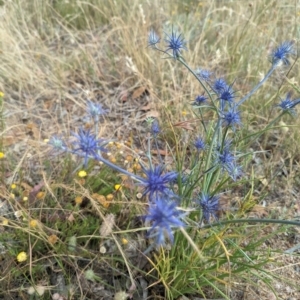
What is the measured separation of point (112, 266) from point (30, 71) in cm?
145

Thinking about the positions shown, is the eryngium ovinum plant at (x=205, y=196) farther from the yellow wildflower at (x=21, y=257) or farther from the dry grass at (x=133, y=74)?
the dry grass at (x=133, y=74)

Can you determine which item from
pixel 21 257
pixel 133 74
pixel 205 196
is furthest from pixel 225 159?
pixel 133 74

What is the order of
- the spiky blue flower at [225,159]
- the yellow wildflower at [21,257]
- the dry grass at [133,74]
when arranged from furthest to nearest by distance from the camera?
the dry grass at [133,74], the yellow wildflower at [21,257], the spiky blue flower at [225,159]

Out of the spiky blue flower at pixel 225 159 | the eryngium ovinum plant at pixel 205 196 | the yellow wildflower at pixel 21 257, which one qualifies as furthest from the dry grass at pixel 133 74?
the spiky blue flower at pixel 225 159

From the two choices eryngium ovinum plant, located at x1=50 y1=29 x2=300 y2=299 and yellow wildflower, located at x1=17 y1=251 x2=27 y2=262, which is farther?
yellow wildflower, located at x1=17 y1=251 x2=27 y2=262

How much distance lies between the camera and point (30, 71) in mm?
2547

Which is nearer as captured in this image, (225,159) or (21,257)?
(225,159)

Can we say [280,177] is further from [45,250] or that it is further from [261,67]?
[45,250]

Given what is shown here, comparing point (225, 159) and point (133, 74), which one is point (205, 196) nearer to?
point (225, 159)

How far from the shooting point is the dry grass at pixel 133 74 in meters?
2.19

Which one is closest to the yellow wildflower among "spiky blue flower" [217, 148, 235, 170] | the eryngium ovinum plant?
the eryngium ovinum plant

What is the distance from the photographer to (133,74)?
106 inches

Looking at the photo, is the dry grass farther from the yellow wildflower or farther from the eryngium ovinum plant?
the eryngium ovinum plant

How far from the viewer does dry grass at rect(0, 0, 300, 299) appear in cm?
219
